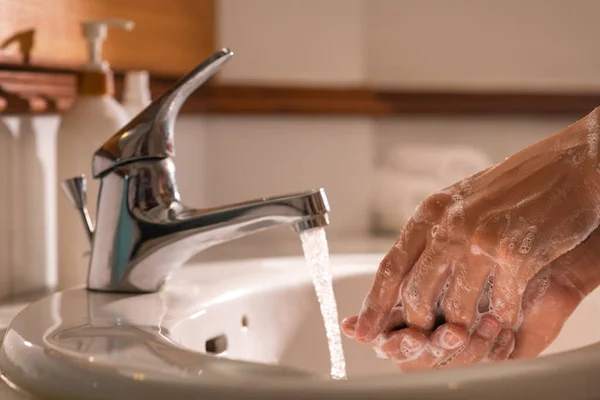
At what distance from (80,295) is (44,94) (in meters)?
0.28

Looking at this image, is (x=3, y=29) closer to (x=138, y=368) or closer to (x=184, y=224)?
(x=184, y=224)

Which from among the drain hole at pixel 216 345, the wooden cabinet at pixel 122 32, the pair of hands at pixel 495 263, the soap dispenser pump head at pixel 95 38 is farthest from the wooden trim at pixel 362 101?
the pair of hands at pixel 495 263

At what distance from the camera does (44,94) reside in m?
0.89

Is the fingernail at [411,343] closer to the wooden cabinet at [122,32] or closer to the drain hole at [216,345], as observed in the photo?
the drain hole at [216,345]

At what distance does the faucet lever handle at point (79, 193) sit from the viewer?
29.4 inches

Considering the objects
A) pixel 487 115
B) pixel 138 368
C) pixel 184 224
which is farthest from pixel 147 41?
pixel 138 368

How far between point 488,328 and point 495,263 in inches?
2.7

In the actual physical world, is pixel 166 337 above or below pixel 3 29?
below

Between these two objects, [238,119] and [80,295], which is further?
[238,119]

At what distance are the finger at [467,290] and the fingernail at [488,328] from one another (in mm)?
14

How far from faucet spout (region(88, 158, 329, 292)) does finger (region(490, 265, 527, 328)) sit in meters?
0.18

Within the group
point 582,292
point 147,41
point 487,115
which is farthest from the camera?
point 487,115

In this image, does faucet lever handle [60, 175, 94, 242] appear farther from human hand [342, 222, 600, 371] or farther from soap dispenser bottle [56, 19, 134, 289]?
human hand [342, 222, 600, 371]

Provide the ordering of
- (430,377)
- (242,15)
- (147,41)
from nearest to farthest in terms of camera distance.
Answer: (430,377)
(147,41)
(242,15)
